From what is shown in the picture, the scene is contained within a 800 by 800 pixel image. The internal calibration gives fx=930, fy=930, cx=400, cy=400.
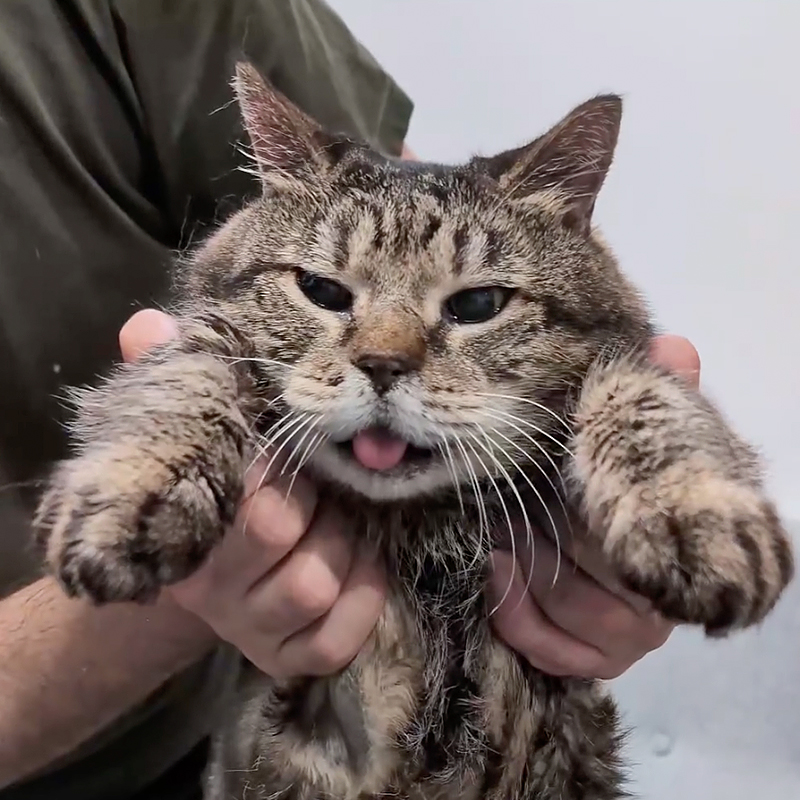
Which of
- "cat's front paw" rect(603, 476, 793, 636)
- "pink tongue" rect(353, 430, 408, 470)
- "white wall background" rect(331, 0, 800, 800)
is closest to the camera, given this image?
"cat's front paw" rect(603, 476, 793, 636)

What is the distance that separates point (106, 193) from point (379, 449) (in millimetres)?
586

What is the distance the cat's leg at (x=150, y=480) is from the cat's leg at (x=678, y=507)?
264 mm

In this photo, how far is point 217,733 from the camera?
964 millimetres

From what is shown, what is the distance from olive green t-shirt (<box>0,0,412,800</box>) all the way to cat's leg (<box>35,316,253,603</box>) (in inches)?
12.8

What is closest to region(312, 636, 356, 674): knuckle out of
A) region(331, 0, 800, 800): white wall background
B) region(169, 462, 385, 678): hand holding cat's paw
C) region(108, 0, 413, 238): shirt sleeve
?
region(169, 462, 385, 678): hand holding cat's paw

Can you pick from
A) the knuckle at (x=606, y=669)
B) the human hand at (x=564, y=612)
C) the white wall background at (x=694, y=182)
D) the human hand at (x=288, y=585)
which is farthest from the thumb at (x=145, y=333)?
the white wall background at (x=694, y=182)

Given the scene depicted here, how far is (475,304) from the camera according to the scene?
0.76 metres

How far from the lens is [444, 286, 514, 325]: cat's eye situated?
0.76 meters

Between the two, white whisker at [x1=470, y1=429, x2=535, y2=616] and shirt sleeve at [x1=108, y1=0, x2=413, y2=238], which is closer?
white whisker at [x1=470, y1=429, x2=535, y2=616]

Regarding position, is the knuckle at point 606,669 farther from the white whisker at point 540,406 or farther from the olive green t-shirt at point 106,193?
the olive green t-shirt at point 106,193

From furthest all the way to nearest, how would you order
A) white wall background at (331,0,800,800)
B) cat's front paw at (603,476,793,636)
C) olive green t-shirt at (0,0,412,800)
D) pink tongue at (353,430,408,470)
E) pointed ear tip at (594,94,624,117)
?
white wall background at (331,0,800,800) → olive green t-shirt at (0,0,412,800) → pointed ear tip at (594,94,624,117) → pink tongue at (353,430,408,470) → cat's front paw at (603,476,793,636)

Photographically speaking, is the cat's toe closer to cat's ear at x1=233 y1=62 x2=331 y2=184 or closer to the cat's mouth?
the cat's mouth

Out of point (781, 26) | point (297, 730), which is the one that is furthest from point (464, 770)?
point (781, 26)

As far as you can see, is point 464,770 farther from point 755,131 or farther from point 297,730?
point 755,131
